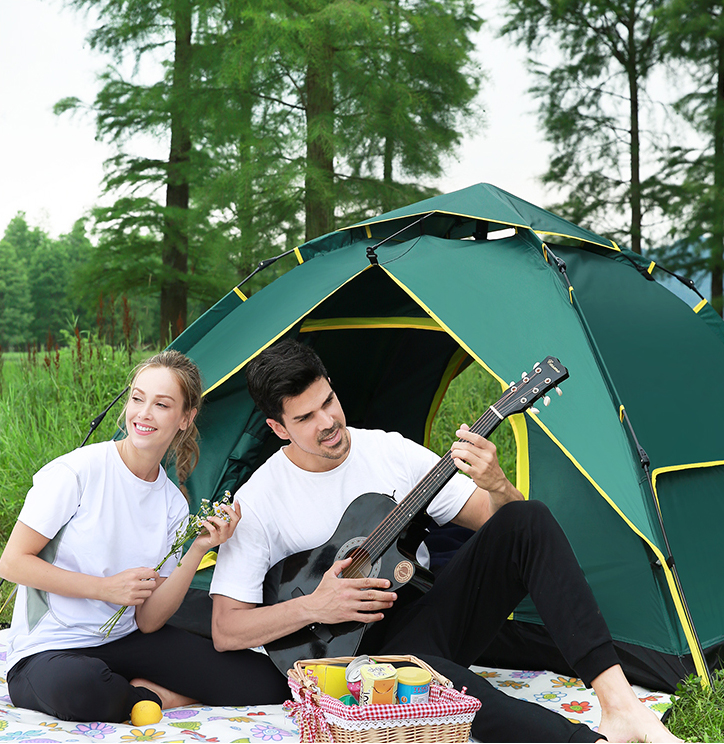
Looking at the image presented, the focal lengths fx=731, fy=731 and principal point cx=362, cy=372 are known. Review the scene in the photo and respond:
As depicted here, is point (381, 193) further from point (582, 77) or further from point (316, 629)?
point (316, 629)

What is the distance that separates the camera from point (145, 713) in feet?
5.75

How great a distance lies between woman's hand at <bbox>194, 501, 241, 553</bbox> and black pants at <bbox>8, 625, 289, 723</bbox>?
1.06 ft

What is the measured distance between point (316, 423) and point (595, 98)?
8000 mm

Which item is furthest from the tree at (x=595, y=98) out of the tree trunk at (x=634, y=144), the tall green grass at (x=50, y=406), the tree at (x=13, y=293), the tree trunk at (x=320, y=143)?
the tree at (x=13, y=293)

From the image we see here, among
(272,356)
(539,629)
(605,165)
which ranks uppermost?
(605,165)

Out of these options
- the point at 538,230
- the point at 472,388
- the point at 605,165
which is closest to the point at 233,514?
the point at 538,230

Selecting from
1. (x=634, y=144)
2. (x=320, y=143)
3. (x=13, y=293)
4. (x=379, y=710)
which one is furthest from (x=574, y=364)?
(x=13, y=293)

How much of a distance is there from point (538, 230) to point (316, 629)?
1466mm

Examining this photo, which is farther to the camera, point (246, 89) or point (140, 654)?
point (246, 89)

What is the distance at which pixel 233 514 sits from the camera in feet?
5.77

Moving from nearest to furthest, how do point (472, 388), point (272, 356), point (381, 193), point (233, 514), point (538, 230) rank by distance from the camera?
point (233, 514) < point (272, 356) < point (538, 230) < point (472, 388) < point (381, 193)

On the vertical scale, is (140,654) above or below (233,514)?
below

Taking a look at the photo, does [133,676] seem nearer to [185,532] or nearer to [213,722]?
[213,722]

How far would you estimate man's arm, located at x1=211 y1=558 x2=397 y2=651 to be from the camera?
1.73 meters
